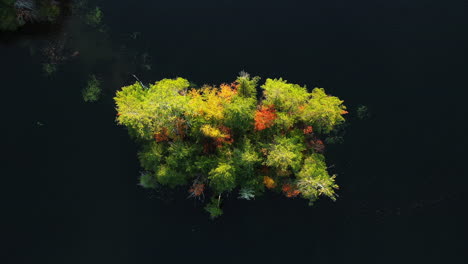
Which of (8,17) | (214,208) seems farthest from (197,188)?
(8,17)

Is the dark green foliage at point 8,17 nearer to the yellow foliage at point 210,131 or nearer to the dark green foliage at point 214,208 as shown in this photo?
the yellow foliage at point 210,131

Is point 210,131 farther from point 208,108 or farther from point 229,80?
point 229,80

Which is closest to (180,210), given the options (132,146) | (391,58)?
(132,146)

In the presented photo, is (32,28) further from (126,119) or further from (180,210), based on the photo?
(180,210)

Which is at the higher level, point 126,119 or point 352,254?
point 126,119

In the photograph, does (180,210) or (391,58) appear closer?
(180,210)

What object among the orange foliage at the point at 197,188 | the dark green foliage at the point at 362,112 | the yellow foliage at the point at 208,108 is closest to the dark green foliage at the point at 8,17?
the yellow foliage at the point at 208,108

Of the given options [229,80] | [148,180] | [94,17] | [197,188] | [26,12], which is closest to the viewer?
[197,188]
